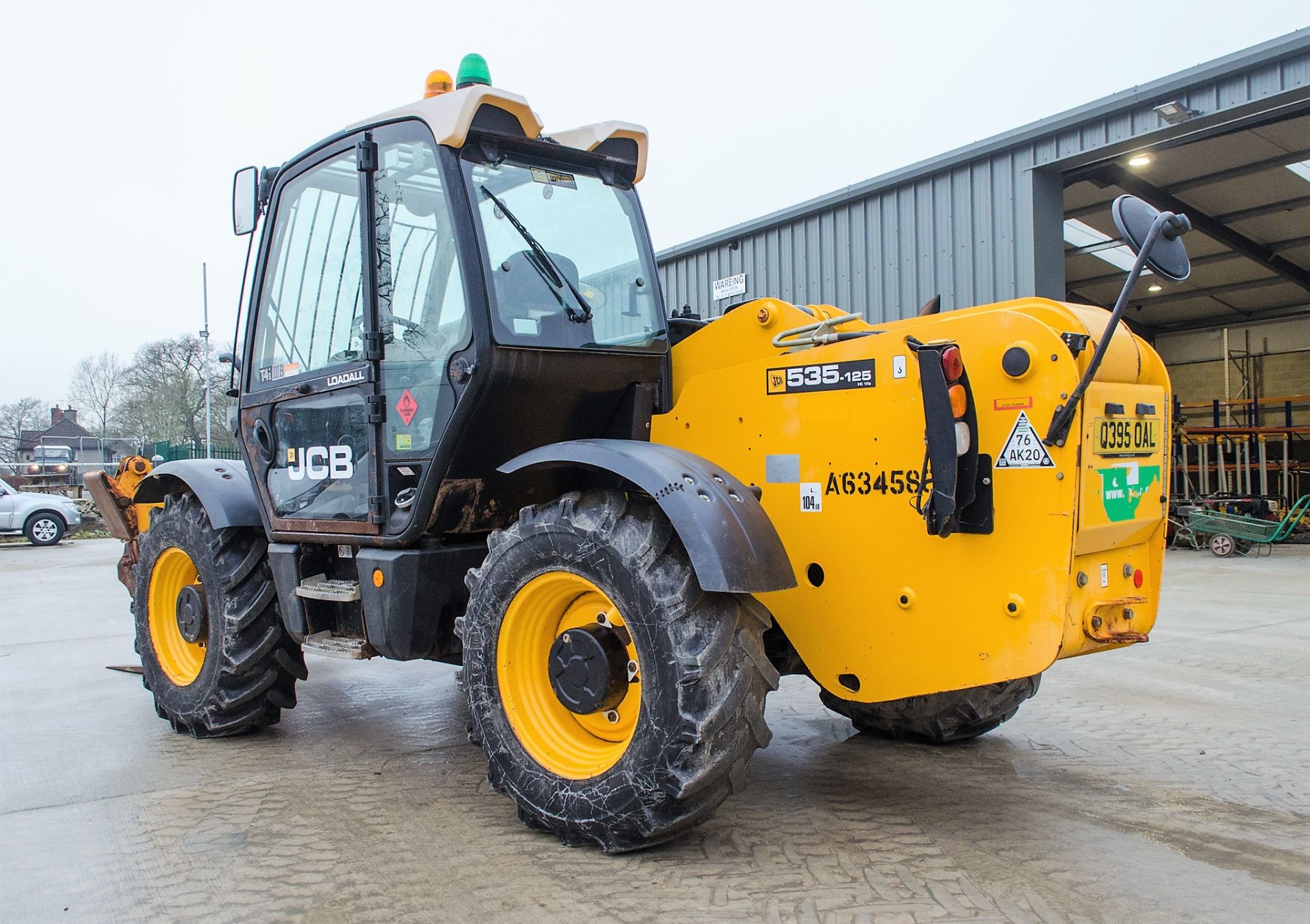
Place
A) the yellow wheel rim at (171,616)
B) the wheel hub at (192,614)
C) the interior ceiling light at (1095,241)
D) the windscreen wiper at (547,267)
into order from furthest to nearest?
the interior ceiling light at (1095,241) → the yellow wheel rim at (171,616) → the wheel hub at (192,614) → the windscreen wiper at (547,267)

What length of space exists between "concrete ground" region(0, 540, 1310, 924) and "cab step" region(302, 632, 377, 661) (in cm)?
51

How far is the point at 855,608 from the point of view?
11.1ft

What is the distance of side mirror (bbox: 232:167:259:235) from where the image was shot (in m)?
4.56

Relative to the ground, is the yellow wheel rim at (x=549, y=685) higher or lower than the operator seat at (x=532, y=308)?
lower

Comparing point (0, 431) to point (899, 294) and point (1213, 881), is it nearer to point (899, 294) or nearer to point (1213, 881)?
point (899, 294)

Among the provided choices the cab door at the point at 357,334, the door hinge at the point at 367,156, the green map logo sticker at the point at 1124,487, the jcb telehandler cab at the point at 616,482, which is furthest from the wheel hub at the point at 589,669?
the door hinge at the point at 367,156

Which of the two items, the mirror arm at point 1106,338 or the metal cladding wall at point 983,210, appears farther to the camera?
the metal cladding wall at point 983,210

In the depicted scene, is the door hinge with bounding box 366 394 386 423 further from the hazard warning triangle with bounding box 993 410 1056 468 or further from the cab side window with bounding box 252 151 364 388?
the hazard warning triangle with bounding box 993 410 1056 468

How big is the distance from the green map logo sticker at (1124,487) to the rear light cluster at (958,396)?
430 millimetres

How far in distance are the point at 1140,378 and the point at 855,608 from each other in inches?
50.4

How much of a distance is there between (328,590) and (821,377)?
221cm

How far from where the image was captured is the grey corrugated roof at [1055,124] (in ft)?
28.3

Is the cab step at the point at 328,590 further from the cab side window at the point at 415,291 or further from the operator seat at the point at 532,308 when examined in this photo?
the operator seat at the point at 532,308

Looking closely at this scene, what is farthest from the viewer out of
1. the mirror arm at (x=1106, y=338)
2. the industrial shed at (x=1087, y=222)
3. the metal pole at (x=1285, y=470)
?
the metal pole at (x=1285, y=470)
